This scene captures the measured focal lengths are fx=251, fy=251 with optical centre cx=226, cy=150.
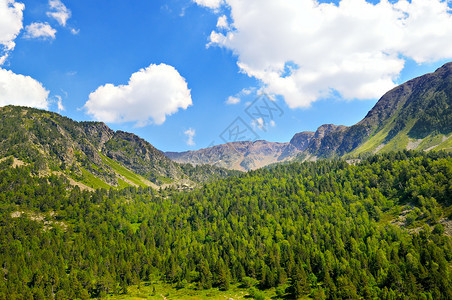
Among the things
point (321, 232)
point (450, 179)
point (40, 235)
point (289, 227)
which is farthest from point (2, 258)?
point (450, 179)

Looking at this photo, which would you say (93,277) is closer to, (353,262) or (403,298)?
(353,262)

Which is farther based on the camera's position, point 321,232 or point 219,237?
point 219,237

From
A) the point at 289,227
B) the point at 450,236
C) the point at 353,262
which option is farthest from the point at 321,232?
the point at 450,236

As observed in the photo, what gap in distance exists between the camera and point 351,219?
181250 mm

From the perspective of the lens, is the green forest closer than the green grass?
Yes

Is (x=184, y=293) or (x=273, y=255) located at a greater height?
(x=273, y=255)

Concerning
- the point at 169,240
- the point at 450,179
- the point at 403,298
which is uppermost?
the point at 450,179

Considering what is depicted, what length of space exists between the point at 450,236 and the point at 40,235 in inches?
9608

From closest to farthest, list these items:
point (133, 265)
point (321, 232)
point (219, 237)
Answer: point (133, 265)
point (321, 232)
point (219, 237)

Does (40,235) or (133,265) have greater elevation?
(40,235)

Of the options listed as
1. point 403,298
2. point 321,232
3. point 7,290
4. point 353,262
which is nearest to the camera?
point 403,298

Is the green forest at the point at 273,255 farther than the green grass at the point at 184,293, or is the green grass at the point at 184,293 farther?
the green grass at the point at 184,293

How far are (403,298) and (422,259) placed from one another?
3838 centimetres

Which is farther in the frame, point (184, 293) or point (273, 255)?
point (273, 255)
